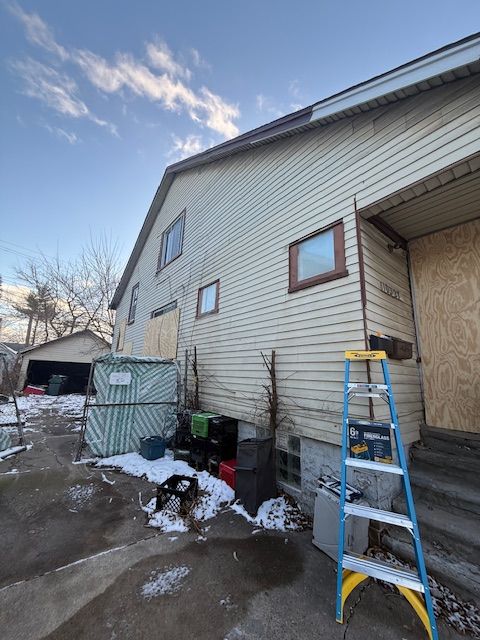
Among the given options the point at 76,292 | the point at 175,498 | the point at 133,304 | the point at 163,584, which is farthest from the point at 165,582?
the point at 76,292

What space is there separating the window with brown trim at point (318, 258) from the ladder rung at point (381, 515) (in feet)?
9.43

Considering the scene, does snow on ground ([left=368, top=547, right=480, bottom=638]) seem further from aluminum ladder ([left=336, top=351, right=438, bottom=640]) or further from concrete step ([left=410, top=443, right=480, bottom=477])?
concrete step ([left=410, top=443, right=480, bottom=477])

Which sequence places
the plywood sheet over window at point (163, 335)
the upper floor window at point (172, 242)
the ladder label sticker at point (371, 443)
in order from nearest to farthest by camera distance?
the ladder label sticker at point (371, 443), the plywood sheet over window at point (163, 335), the upper floor window at point (172, 242)

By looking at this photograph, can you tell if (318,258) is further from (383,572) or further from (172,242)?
(172,242)

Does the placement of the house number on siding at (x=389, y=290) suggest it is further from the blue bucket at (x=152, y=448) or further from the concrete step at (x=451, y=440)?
the blue bucket at (x=152, y=448)

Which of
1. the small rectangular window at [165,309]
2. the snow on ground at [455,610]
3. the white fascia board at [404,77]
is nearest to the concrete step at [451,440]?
the snow on ground at [455,610]

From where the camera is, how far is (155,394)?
6957mm

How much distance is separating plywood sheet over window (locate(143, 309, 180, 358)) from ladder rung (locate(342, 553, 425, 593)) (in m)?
7.05

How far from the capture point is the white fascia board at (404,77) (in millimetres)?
2783

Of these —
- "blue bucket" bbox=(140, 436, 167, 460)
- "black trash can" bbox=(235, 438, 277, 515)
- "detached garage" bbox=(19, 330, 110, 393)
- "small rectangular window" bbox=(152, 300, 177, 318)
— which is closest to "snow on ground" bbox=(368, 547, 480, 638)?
"black trash can" bbox=(235, 438, 277, 515)

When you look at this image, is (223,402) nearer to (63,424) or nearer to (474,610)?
(474,610)

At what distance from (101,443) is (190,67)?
39.7 ft

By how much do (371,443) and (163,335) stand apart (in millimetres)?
7851

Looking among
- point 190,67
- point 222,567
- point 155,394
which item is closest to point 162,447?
point 155,394
